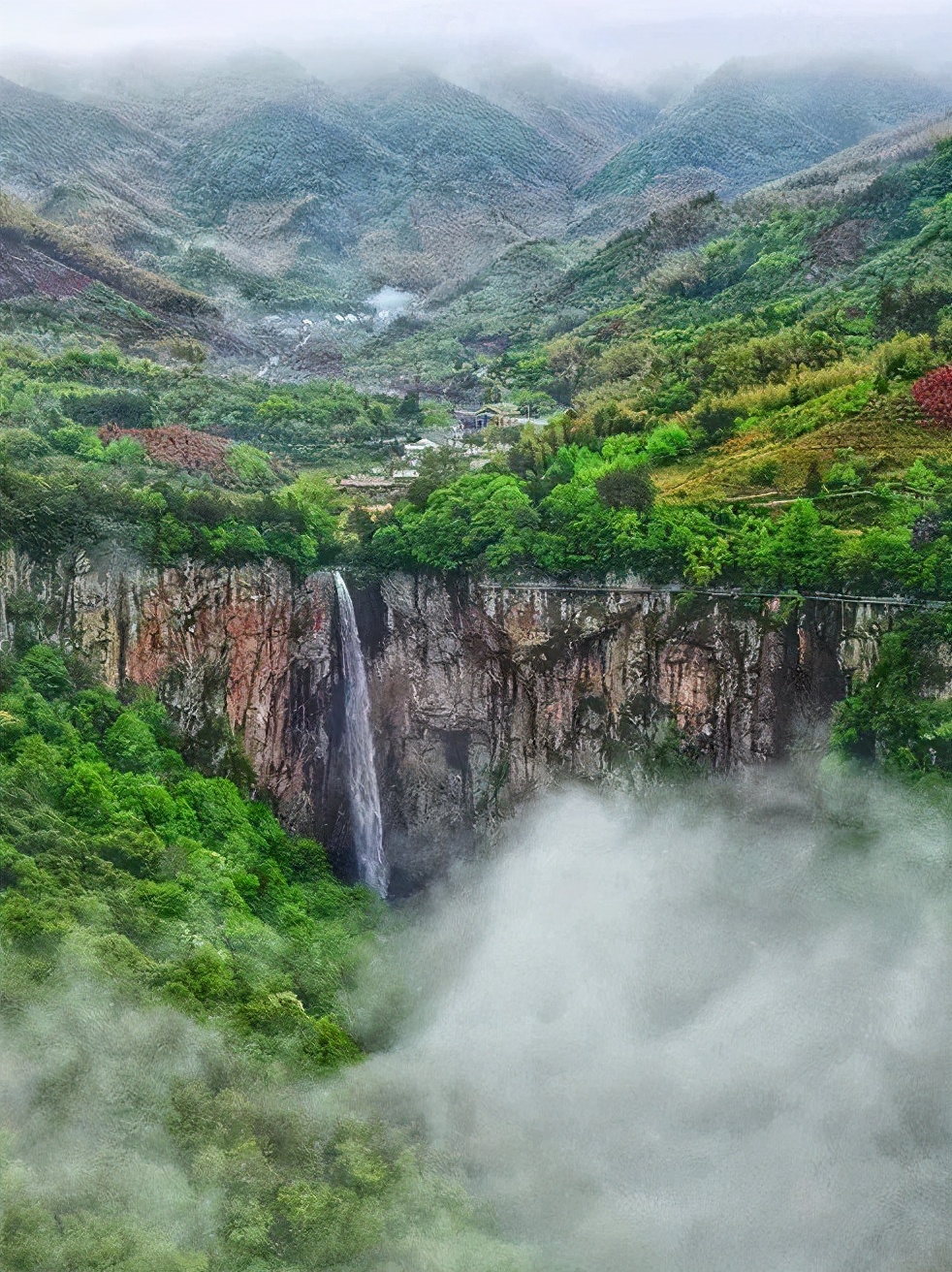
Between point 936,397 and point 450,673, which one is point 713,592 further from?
point 936,397

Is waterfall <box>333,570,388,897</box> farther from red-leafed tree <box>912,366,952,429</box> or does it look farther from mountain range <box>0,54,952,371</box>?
mountain range <box>0,54,952,371</box>

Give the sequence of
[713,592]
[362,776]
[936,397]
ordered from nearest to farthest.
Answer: [713,592] → [936,397] → [362,776]

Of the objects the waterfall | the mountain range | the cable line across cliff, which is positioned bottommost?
the waterfall

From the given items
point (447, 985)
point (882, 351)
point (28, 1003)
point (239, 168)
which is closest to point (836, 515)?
point (882, 351)

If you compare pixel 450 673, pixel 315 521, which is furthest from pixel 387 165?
pixel 450 673

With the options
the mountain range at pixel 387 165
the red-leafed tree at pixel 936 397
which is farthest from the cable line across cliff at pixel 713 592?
the mountain range at pixel 387 165

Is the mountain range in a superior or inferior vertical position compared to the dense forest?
superior

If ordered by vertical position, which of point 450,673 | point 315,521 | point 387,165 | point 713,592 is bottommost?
point 450,673

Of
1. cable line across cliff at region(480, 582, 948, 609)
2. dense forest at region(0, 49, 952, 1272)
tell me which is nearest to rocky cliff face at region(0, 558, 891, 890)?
cable line across cliff at region(480, 582, 948, 609)
